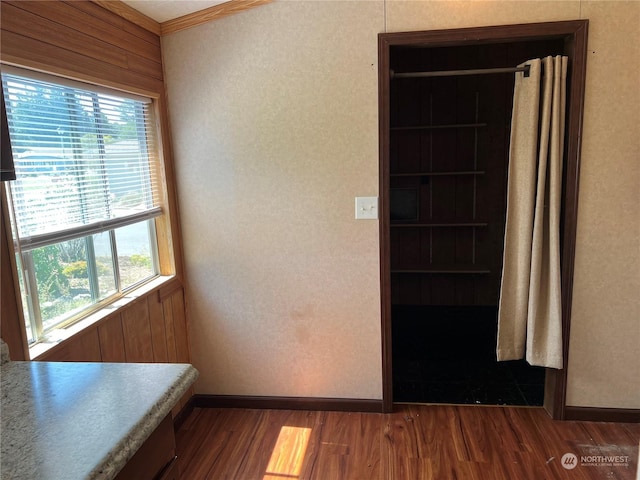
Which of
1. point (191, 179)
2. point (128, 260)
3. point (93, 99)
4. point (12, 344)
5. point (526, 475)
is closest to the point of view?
point (12, 344)

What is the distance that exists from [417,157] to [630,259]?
197cm


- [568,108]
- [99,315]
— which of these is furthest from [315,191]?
[568,108]

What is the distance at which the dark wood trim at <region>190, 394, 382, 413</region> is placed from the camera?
2.56 m

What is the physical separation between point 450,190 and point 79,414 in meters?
3.51

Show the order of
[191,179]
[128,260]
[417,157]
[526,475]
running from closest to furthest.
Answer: [526,475] < [128,260] < [191,179] < [417,157]

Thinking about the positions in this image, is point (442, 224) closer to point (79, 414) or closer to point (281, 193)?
point (281, 193)

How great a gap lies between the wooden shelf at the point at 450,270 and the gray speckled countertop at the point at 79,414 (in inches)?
114

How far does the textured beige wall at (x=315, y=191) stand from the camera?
2.17 m

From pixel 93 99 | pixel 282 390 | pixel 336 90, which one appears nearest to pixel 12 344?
pixel 93 99

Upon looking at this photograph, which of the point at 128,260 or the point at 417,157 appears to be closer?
the point at 128,260

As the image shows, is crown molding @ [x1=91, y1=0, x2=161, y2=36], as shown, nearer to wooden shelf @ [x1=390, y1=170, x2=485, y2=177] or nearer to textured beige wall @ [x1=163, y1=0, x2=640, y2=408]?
textured beige wall @ [x1=163, y1=0, x2=640, y2=408]

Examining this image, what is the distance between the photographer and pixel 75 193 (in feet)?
5.82

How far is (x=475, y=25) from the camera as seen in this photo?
215cm

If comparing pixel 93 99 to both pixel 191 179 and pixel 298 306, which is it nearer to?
pixel 191 179
